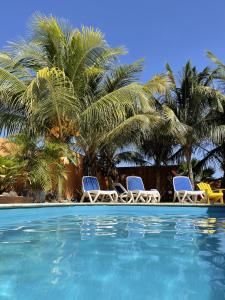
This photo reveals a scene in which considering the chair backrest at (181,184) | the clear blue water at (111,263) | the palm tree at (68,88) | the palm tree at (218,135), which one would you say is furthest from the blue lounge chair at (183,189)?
the clear blue water at (111,263)

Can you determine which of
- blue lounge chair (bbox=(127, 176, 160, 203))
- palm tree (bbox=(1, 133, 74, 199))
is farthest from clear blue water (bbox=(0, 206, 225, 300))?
blue lounge chair (bbox=(127, 176, 160, 203))

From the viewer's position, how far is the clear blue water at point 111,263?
2.73 m

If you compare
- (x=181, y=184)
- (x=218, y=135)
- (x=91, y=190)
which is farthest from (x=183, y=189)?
(x=218, y=135)

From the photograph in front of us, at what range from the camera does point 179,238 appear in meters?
5.50

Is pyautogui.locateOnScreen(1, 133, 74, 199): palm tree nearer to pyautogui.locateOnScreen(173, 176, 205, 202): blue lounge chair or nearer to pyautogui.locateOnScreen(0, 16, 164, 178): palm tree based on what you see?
pyautogui.locateOnScreen(0, 16, 164, 178): palm tree

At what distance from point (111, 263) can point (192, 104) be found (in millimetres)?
12772

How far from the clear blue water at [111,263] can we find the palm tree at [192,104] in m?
9.13

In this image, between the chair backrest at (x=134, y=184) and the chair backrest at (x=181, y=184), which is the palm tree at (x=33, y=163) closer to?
A: the chair backrest at (x=134, y=184)

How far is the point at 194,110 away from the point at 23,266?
43.0 feet

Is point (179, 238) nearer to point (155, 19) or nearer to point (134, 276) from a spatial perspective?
point (134, 276)

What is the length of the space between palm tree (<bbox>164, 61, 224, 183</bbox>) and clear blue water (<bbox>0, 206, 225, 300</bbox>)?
913 cm

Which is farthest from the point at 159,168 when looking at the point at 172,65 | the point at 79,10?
the point at 79,10

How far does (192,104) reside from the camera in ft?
51.3

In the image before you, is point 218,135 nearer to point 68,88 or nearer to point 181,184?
point 181,184
